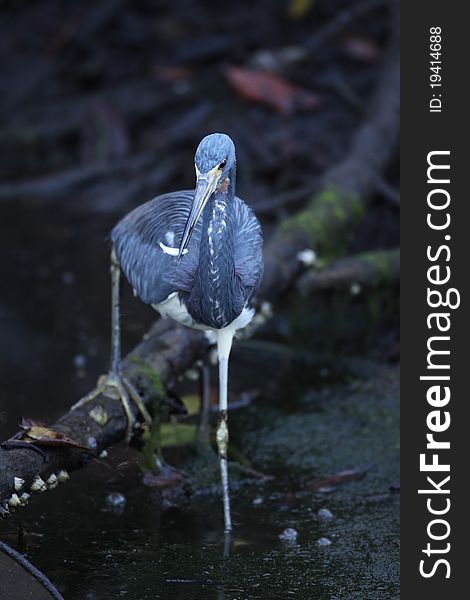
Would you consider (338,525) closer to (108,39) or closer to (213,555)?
(213,555)

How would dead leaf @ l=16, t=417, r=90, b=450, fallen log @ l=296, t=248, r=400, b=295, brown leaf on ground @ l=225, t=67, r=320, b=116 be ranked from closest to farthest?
dead leaf @ l=16, t=417, r=90, b=450 → fallen log @ l=296, t=248, r=400, b=295 → brown leaf on ground @ l=225, t=67, r=320, b=116

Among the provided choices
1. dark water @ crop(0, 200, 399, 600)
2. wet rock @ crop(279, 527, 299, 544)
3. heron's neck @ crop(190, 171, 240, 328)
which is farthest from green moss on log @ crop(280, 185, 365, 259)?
wet rock @ crop(279, 527, 299, 544)

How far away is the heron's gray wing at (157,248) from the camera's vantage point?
4426 mm

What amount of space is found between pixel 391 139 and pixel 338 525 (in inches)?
160

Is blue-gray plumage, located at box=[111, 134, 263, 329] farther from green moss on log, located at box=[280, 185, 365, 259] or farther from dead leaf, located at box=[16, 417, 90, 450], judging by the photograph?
green moss on log, located at box=[280, 185, 365, 259]

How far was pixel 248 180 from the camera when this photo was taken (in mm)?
8539

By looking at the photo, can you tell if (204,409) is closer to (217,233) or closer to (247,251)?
(247,251)

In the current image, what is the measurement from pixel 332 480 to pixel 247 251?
1.07m

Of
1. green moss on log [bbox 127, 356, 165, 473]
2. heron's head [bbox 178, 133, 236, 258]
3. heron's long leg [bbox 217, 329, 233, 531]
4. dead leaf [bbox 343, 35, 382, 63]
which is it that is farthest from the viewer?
dead leaf [bbox 343, 35, 382, 63]

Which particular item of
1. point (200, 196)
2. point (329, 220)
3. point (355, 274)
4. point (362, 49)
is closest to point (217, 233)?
point (200, 196)

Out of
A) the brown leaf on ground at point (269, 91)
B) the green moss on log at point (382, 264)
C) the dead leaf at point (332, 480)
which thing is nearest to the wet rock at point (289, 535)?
the dead leaf at point (332, 480)

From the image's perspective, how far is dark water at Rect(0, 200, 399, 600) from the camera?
3957 millimetres

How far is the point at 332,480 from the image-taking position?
15.8 ft

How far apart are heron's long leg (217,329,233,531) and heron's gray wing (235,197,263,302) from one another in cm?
20
